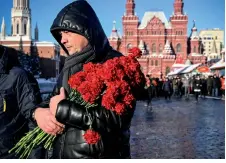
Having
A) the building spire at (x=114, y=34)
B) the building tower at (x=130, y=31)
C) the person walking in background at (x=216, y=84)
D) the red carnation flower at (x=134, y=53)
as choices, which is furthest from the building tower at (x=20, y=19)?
the red carnation flower at (x=134, y=53)

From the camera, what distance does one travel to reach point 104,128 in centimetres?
119

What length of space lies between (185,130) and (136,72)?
464 centimetres

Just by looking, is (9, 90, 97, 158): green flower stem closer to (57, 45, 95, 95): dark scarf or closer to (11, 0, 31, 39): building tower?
(57, 45, 95, 95): dark scarf

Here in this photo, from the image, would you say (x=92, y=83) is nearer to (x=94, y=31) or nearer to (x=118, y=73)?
(x=118, y=73)

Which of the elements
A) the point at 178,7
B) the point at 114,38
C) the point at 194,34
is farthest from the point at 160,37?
the point at 114,38

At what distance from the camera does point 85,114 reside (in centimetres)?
117

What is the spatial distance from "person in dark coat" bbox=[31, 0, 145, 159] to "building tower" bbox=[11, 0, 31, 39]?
2637 inches

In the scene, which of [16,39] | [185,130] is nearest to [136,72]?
[185,130]

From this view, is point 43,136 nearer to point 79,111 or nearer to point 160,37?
point 79,111

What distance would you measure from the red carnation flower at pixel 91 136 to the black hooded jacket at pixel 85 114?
0.04 ft

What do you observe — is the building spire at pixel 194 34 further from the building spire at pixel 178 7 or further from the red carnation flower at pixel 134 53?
the red carnation flower at pixel 134 53

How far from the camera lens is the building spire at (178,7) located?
53000 millimetres

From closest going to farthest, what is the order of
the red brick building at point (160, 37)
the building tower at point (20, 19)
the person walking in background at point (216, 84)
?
1. the person walking in background at point (216, 84)
2. the red brick building at point (160, 37)
3. the building tower at point (20, 19)

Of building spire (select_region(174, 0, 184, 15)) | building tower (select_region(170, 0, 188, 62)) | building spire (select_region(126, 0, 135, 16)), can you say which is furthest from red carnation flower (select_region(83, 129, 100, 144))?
building spire (select_region(126, 0, 135, 16))
